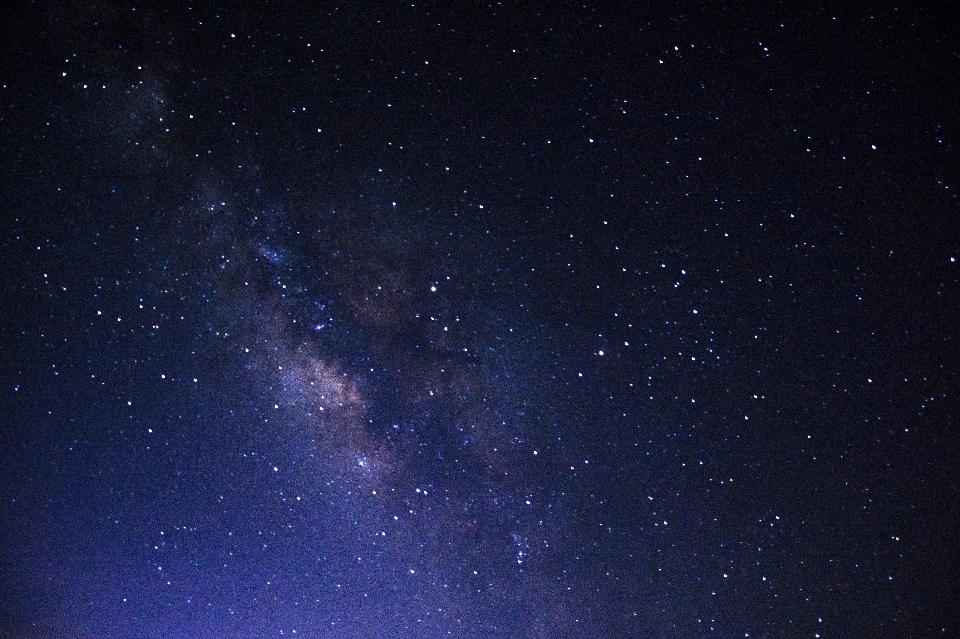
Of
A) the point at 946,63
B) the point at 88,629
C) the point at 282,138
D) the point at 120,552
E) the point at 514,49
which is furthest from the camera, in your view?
the point at 88,629

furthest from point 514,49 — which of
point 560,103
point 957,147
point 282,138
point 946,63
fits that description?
point 957,147

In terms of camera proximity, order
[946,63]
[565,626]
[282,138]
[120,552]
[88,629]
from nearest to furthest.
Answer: [946,63] → [282,138] → [565,626] → [120,552] → [88,629]

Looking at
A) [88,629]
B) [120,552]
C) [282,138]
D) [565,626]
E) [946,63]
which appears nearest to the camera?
[946,63]

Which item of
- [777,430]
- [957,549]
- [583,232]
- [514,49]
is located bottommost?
[957,549]

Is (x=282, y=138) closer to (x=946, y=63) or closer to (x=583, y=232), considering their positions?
(x=583, y=232)

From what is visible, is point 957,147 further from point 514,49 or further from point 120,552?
point 120,552

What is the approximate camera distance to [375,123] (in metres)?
1.60

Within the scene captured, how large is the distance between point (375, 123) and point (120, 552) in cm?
201

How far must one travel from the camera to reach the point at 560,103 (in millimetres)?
1531

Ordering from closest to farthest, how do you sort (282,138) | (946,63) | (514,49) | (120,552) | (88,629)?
(946,63) < (514,49) < (282,138) < (120,552) < (88,629)

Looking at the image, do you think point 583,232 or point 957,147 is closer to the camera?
point 957,147

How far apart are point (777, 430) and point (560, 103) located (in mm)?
1255

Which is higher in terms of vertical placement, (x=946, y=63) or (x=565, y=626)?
(x=946, y=63)

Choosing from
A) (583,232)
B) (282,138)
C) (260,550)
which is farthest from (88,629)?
(583,232)
